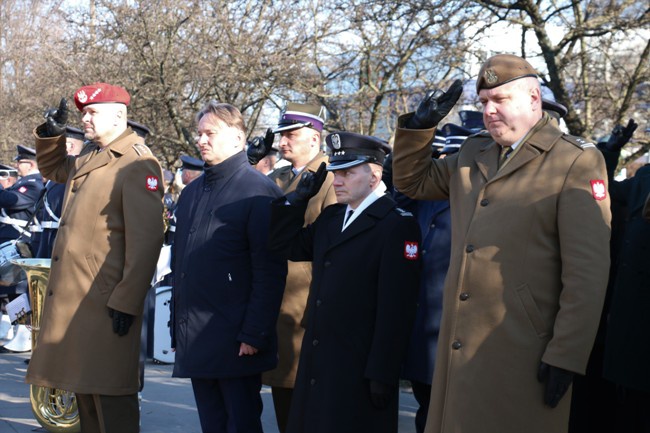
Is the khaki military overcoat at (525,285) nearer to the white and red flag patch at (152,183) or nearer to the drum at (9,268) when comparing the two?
the white and red flag patch at (152,183)

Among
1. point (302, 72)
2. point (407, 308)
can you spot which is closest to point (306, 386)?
point (407, 308)

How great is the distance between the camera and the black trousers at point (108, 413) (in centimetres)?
530

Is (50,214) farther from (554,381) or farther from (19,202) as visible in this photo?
(554,381)

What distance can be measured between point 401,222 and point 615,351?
138cm

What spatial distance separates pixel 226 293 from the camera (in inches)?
192

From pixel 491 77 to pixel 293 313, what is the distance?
8.00ft

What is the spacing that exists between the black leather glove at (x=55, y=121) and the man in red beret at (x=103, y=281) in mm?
427

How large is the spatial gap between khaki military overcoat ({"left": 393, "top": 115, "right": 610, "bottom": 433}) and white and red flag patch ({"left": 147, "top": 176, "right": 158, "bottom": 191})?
2.25 m

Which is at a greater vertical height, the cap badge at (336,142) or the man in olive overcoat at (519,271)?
the cap badge at (336,142)

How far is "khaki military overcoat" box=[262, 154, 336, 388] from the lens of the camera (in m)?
5.57

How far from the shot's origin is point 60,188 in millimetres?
7930

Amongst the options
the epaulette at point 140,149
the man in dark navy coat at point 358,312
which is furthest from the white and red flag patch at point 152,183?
the man in dark navy coat at point 358,312

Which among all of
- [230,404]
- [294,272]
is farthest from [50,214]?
[230,404]

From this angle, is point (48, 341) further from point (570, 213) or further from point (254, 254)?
point (570, 213)
